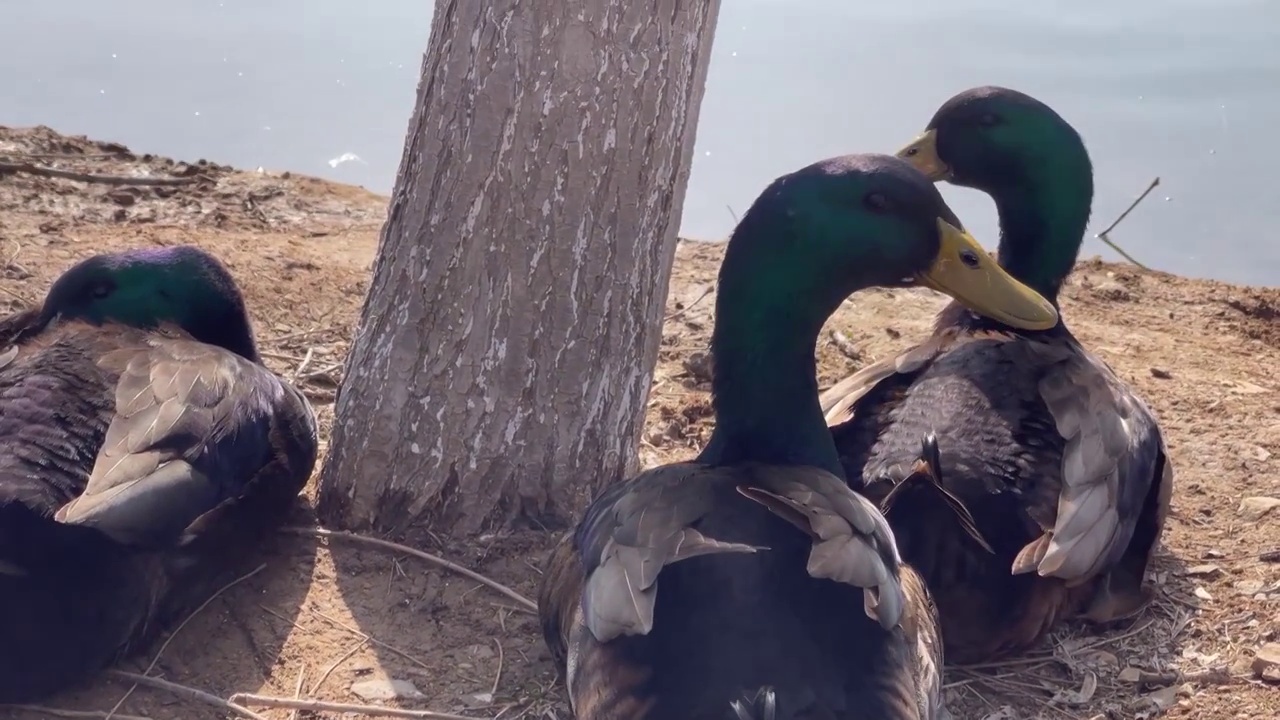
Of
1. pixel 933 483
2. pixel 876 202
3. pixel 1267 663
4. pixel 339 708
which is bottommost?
pixel 339 708

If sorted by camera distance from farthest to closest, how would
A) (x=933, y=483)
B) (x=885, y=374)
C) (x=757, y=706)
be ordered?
1. (x=885, y=374)
2. (x=933, y=483)
3. (x=757, y=706)

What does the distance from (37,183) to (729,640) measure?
577cm

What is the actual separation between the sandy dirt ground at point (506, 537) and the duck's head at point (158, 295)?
544 mm

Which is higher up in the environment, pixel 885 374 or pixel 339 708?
pixel 885 374

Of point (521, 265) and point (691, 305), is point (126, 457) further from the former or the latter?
point (691, 305)

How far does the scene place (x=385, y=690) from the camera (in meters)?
3.07

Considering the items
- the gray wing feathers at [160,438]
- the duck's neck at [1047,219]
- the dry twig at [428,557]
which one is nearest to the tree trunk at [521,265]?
the dry twig at [428,557]

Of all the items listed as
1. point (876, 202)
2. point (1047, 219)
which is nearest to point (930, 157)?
point (1047, 219)

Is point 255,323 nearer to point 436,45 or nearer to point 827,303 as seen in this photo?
point 436,45

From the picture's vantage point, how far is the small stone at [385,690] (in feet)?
10.00

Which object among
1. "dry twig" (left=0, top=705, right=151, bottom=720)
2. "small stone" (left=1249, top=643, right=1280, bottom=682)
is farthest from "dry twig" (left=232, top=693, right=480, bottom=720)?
"small stone" (left=1249, top=643, right=1280, bottom=682)

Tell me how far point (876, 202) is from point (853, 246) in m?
0.12

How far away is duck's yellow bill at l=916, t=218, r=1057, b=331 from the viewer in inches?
120

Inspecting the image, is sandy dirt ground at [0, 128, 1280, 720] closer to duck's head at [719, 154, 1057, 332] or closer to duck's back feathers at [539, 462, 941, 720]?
duck's back feathers at [539, 462, 941, 720]
